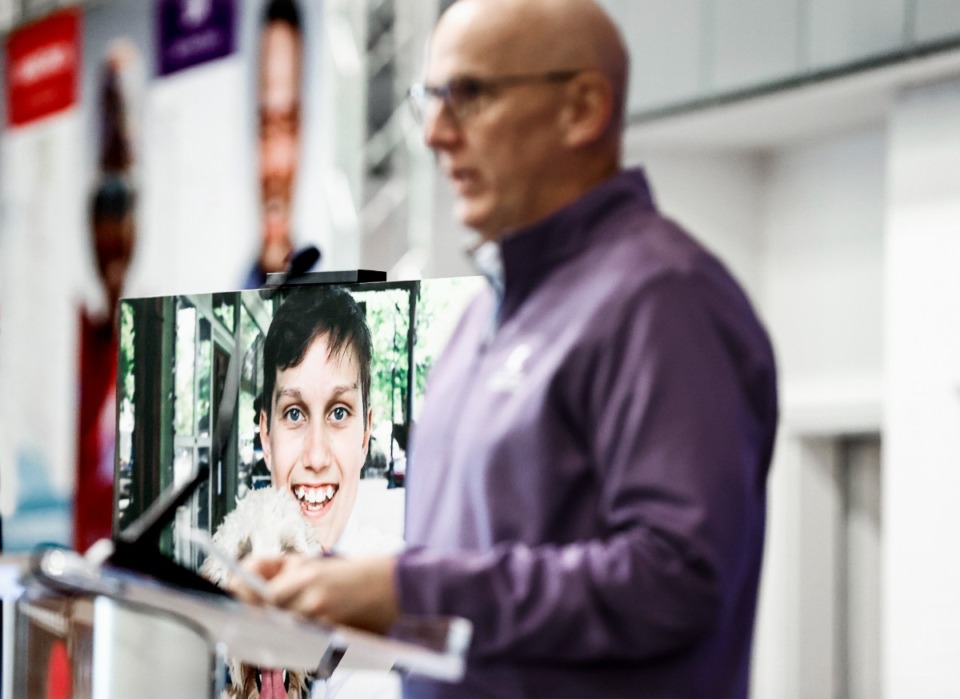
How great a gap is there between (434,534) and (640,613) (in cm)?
30

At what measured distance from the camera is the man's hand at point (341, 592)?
4.25 ft

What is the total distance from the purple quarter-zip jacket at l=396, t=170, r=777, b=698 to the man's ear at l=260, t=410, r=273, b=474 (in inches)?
47.1

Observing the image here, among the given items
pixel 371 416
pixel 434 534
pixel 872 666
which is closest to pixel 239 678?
pixel 371 416

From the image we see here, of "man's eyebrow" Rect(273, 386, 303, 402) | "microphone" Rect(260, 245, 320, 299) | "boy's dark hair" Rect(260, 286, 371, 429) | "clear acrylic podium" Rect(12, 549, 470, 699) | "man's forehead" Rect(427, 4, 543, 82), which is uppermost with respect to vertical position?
"man's forehead" Rect(427, 4, 543, 82)

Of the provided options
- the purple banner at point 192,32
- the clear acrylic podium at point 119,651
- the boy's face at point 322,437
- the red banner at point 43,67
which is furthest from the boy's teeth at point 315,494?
the red banner at point 43,67

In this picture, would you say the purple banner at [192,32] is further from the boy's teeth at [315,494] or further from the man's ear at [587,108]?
the man's ear at [587,108]

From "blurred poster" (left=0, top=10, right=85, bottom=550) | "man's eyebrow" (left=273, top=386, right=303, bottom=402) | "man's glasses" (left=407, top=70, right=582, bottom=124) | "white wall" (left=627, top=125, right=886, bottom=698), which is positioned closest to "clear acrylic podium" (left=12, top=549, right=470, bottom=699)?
"man's eyebrow" (left=273, top=386, right=303, bottom=402)

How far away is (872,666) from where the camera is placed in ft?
25.0

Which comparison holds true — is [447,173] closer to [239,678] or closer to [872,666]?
[239,678]

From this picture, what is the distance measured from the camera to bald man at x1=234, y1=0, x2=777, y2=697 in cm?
131

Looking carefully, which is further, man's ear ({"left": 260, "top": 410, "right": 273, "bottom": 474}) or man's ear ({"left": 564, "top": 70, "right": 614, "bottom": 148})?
man's ear ({"left": 260, "top": 410, "right": 273, "bottom": 474})

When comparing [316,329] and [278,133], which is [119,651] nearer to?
[316,329]

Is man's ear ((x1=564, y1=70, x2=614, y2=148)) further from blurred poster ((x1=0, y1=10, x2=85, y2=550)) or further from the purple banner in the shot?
blurred poster ((x1=0, y1=10, x2=85, y2=550))

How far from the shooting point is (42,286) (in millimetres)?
8211
